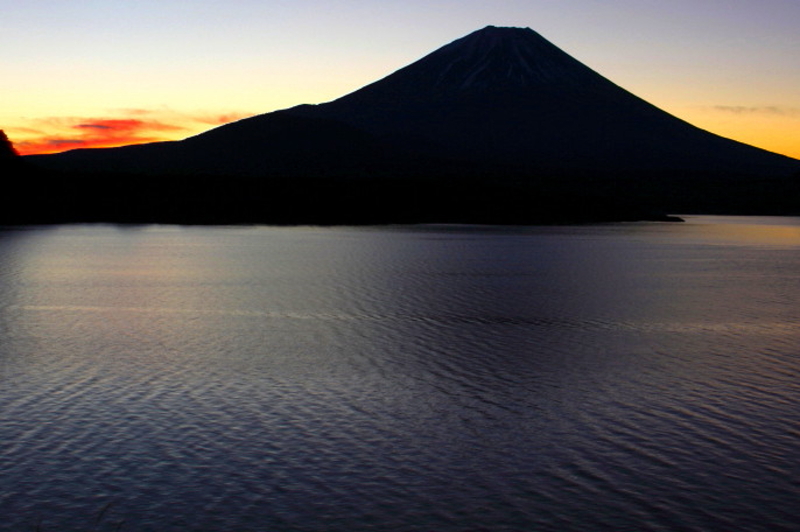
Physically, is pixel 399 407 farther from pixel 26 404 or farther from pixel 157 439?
pixel 26 404

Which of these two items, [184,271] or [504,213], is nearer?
[184,271]

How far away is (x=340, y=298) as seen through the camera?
3650 cm

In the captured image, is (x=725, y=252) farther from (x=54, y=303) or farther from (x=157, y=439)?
(x=157, y=439)

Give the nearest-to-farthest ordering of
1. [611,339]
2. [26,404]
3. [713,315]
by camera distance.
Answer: [26,404] → [611,339] → [713,315]

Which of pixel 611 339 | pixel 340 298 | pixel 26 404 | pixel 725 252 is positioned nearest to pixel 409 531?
pixel 26 404

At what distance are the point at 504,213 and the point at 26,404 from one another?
426 ft

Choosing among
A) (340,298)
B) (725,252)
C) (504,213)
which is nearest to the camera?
(340,298)

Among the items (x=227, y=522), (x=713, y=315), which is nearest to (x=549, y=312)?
(x=713, y=315)

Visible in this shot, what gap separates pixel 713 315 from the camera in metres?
32.6

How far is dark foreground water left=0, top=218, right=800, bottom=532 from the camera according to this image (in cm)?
1203

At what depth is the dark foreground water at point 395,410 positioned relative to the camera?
474 inches

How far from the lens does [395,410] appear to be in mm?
17141

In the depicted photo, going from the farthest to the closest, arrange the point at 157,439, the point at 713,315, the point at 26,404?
the point at 713,315
the point at 26,404
the point at 157,439

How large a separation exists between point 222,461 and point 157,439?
1696 mm
